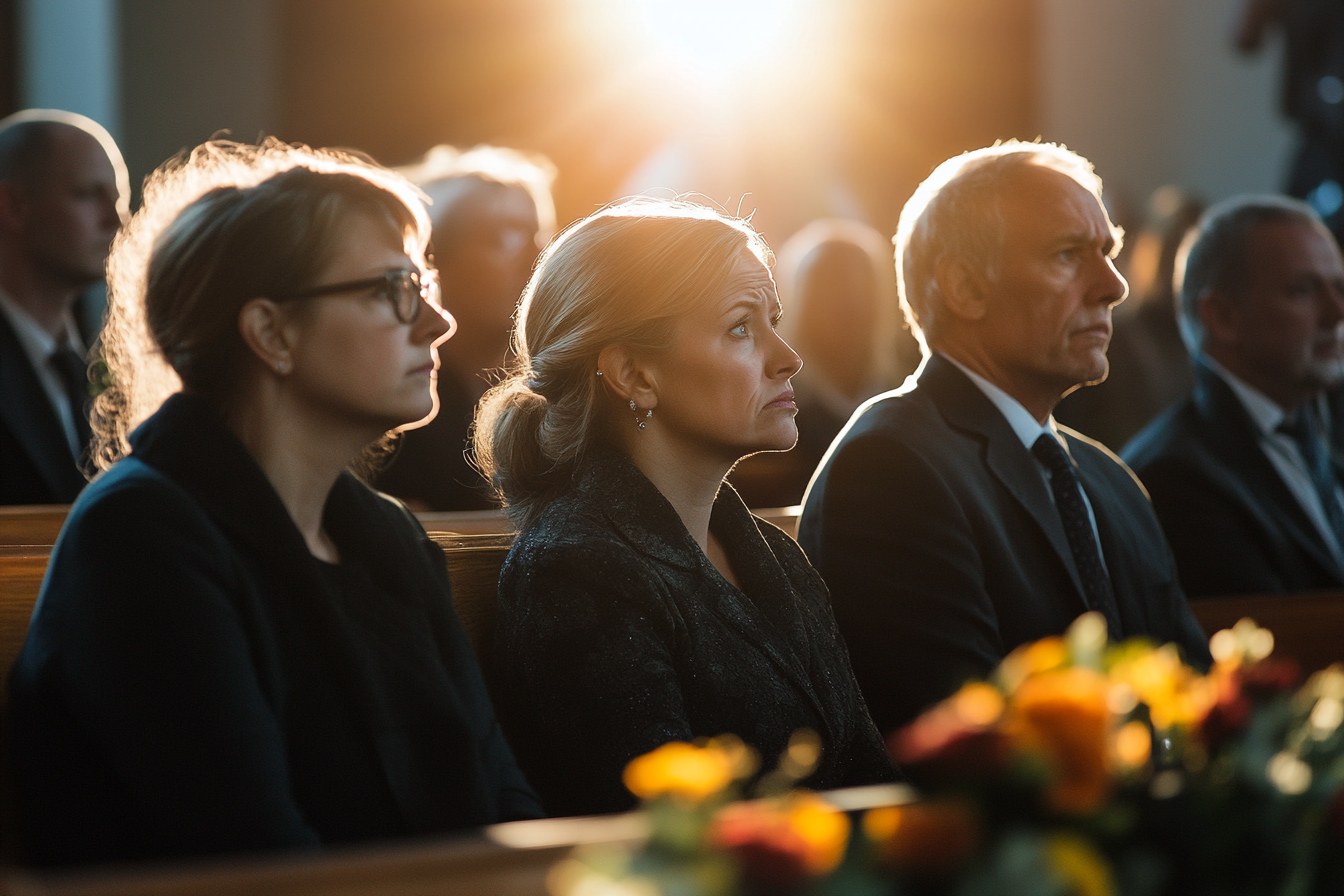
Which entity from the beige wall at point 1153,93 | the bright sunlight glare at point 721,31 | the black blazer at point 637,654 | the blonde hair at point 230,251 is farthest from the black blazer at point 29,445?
the beige wall at point 1153,93

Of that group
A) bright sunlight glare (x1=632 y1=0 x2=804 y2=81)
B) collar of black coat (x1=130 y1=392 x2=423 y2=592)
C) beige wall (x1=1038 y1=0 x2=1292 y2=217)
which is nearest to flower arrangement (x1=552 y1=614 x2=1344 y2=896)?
collar of black coat (x1=130 y1=392 x2=423 y2=592)

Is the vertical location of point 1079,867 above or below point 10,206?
above

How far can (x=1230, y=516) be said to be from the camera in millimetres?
3008

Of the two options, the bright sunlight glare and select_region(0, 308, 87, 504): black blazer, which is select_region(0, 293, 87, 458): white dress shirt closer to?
select_region(0, 308, 87, 504): black blazer

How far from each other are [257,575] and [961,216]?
152 cm

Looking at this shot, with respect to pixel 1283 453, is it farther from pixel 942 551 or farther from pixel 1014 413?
pixel 942 551

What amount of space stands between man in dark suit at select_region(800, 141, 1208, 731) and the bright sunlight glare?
4.62 metres

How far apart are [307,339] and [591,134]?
5.48 meters

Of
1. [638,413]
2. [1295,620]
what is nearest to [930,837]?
[638,413]

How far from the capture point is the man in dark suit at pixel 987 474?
7.22 feet

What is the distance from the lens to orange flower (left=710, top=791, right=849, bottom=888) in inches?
28.2

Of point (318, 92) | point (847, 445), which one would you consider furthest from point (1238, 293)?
point (318, 92)

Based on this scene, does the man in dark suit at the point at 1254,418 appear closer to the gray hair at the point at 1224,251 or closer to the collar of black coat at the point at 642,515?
the gray hair at the point at 1224,251

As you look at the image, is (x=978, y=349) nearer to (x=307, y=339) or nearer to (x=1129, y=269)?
(x=307, y=339)
